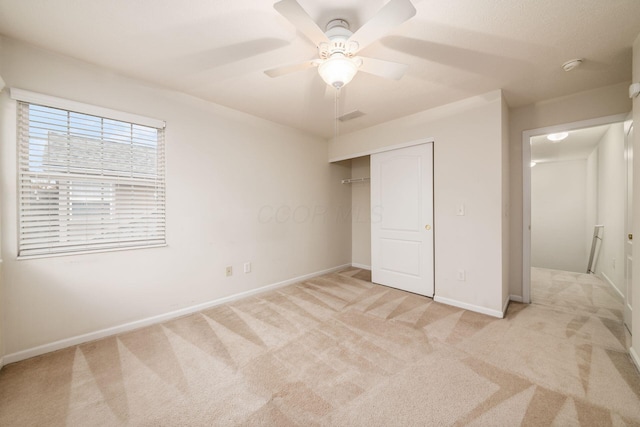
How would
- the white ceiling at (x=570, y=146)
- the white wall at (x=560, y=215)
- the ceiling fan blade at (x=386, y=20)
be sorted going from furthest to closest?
the white wall at (x=560, y=215), the white ceiling at (x=570, y=146), the ceiling fan blade at (x=386, y=20)

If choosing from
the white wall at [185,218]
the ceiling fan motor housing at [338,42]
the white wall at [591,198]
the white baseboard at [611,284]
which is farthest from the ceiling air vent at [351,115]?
the white wall at [591,198]

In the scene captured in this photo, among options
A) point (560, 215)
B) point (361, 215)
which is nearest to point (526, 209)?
point (361, 215)

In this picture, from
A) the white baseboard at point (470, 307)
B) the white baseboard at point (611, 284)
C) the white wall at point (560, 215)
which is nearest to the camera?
the white baseboard at point (470, 307)

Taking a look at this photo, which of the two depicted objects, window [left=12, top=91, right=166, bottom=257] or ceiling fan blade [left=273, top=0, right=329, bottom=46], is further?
window [left=12, top=91, right=166, bottom=257]

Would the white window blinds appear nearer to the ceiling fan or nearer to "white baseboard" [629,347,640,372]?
the ceiling fan

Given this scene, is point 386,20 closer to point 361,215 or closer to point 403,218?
point 403,218

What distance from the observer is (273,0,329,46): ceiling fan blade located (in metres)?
1.21

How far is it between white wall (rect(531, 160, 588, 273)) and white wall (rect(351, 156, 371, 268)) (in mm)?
4763

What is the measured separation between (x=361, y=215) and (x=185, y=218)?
10.5 feet

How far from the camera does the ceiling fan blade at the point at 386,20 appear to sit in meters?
1.20

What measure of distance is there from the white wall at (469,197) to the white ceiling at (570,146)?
5.73ft

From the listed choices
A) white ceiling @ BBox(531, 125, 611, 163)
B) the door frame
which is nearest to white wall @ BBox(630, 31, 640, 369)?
the door frame

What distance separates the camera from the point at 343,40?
1581mm

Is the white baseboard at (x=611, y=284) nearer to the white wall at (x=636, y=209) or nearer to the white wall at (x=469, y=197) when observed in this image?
the white wall at (x=469, y=197)
